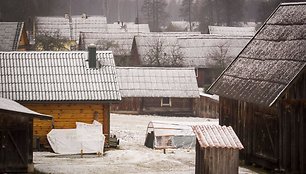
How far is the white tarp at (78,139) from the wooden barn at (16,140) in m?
5.40

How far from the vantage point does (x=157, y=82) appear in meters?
49.1

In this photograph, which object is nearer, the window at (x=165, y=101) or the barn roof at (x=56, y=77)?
the barn roof at (x=56, y=77)

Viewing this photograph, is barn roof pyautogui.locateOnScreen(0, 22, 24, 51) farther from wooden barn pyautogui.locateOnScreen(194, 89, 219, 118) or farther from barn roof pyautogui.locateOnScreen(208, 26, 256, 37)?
barn roof pyautogui.locateOnScreen(208, 26, 256, 37)

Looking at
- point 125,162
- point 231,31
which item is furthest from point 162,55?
point 125,162

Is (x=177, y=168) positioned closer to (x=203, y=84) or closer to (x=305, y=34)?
(x=305, y=34)

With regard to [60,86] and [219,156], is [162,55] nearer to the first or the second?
[60,86]

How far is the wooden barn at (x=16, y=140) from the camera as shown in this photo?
2454 cm

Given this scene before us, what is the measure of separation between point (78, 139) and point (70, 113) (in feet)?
8.06

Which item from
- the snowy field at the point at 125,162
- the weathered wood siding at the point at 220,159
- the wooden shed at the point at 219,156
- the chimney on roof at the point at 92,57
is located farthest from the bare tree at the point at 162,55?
the weathered wood siding at the point at 220,159

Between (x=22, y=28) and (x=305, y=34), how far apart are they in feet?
112

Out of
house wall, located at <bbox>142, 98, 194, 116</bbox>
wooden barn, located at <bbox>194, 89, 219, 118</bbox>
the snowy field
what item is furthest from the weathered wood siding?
house wall, located at <bbox>142, 98, 194, 116</bbox>

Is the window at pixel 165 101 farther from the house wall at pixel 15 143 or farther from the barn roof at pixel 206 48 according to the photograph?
the house wall at pixel 15 143

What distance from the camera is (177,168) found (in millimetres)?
26844

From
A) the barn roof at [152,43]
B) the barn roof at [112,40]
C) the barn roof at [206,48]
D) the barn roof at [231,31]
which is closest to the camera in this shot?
the barn roof at [152,43]
